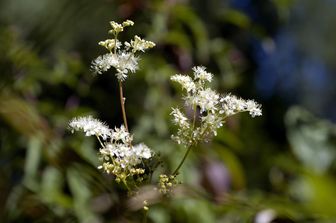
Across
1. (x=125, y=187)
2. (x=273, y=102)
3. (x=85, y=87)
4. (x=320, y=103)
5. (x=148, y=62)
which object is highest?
(x=320, y=103)

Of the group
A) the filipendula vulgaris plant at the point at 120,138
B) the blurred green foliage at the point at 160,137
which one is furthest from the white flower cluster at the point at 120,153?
the blurred green foliage at the point at 160,137

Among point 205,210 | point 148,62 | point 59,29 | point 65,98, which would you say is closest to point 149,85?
point 148,62

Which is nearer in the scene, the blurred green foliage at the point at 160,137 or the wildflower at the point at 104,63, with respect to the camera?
the wildflower at the point at 104,63

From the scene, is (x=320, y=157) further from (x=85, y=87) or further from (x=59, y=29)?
(x=59, y=29)

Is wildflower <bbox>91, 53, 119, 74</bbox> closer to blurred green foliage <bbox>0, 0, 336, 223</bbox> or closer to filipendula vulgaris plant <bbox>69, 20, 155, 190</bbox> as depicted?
filipendula vulgaris plant <bbox>69, 20, 155, 190</bbox>

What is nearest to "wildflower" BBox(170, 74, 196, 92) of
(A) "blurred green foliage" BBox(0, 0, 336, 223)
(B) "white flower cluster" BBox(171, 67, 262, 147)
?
(B) "white flower cluster" BBox(171, 67, 262, 147)

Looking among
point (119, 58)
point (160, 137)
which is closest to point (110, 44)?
point (119, 58)

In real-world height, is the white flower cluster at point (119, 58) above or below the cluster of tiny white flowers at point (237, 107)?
below

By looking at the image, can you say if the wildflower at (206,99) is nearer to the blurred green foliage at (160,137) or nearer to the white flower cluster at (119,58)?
the white flower cluster at (119,58)
